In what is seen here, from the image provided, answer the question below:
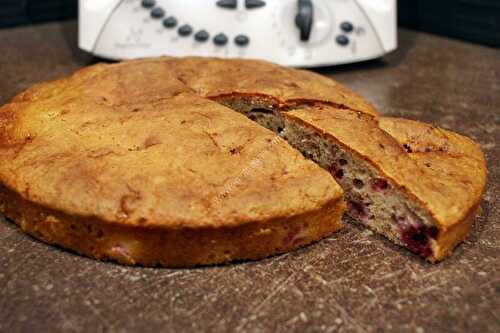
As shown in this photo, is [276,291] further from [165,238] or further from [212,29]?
[212,29]

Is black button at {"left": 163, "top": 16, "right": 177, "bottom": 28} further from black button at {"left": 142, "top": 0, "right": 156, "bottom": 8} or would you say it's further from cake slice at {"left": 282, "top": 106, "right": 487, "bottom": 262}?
cake slice at {"left": 282, "top": 106, "right": 487, "bottom": 262}

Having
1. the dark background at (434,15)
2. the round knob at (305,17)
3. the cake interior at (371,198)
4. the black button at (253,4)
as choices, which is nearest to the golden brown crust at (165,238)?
the cake interior at (371,198)

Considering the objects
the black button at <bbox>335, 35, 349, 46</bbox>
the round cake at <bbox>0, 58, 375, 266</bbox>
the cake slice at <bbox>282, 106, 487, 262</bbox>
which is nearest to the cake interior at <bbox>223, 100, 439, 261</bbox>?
the cake slice at <bbox>282, 106, 487, 262</bbox>

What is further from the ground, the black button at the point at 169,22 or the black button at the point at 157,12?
the black button at the point at 157,12

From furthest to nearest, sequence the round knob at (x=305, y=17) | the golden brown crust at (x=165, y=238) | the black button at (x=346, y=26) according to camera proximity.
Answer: the black button at (x=346, y=26) < the round knob at (x=305, y=17) < the golden brown crust at (x=165, y=238)

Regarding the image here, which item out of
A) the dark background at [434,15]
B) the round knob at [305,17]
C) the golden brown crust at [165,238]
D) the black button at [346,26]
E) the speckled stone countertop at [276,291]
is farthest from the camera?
the dark background at [434,15]

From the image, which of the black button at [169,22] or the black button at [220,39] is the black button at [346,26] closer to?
the black button at [220,39]

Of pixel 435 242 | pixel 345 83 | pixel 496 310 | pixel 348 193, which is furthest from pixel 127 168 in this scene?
pixel 345 83
